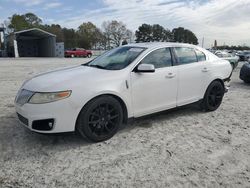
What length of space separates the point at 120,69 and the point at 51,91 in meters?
1.19

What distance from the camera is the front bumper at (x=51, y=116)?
3459 mm

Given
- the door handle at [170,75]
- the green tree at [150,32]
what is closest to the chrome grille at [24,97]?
the door handle at [170,75]

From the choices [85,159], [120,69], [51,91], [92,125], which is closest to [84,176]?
[85,159]

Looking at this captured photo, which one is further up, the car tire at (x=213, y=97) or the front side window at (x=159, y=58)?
the front side window at (x=159, y=58)

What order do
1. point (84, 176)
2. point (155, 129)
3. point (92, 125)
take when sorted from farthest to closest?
1. point (155, 129)
2. point (92, 125)
3. point (84, 176)

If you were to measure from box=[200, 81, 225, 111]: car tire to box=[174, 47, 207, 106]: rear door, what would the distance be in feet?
0.66

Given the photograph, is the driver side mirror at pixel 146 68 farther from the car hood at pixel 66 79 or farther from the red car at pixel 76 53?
the red car at pixel 76 53

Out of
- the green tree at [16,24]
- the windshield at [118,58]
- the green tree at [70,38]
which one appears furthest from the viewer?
the green tree at [70,38]

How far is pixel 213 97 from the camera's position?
5.59 metres

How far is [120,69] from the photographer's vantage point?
13.5 ft

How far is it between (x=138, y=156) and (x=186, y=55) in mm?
2535

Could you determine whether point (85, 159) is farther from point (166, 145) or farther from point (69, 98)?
point (166, 145)

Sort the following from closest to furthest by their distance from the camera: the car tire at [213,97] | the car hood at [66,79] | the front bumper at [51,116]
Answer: the front bumper at [51,116], the car hood at [66,79], the car tire at [213,97]

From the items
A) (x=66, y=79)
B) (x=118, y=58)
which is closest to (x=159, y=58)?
(x=118, y=58)
